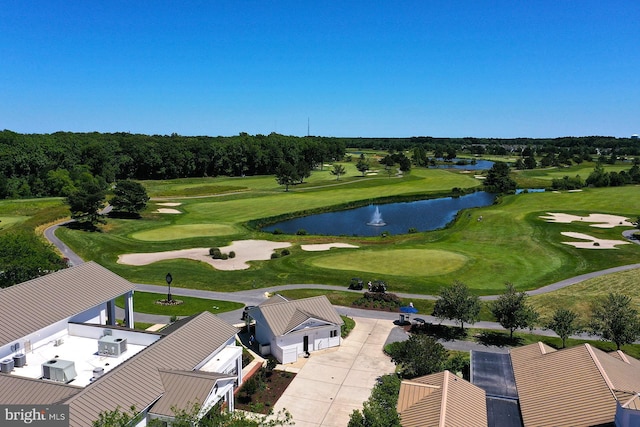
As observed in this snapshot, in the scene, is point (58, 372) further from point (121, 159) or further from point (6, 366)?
point (121, 159)

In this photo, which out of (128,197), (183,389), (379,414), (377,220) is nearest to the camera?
(379,414)

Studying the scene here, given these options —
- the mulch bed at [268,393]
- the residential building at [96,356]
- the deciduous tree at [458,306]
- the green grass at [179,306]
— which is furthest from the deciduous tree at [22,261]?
the deciduous tree at [458,306]

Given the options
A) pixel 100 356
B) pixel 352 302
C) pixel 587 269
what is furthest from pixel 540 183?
pixel 100 356

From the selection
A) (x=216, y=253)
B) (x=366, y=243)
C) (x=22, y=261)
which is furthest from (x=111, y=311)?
(x=366, y=243)

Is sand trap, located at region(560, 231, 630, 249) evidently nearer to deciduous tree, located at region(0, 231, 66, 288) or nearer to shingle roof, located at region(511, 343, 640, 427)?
shingle roof, located at region(511, 343, 640, 427)

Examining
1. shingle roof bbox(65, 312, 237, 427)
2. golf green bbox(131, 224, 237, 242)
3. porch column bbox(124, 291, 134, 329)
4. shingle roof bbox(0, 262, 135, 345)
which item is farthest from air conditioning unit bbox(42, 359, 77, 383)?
golf green bbox(131, 224, 237, 242)
